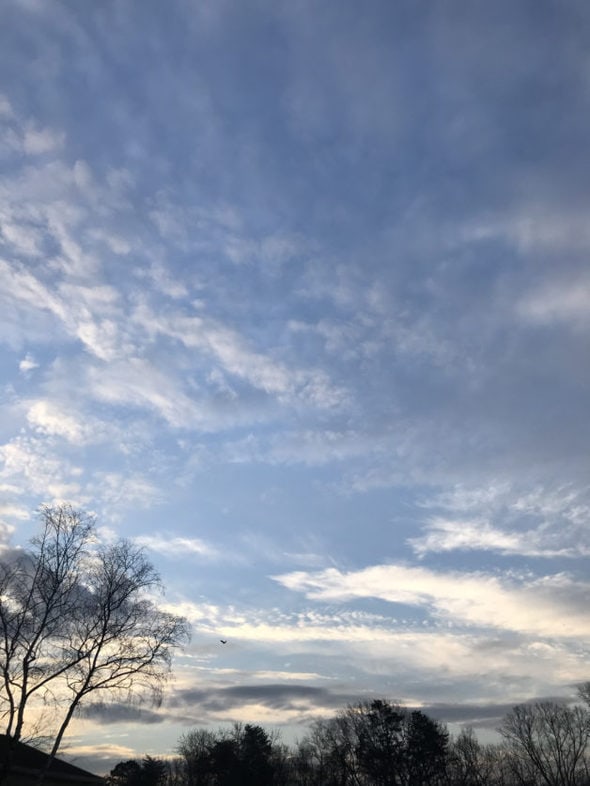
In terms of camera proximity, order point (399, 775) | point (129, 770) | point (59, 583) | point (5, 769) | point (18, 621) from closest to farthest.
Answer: point (5, 769)
point (18, 621)
point (59, 583)
point (399, 775)
point (129, 770)

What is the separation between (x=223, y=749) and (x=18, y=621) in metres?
70.6

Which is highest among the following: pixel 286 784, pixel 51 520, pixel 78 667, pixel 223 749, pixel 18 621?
pixel 51 520

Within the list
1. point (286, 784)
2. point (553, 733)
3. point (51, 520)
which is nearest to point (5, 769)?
point (51, 520)

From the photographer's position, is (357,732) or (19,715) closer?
(19,715)

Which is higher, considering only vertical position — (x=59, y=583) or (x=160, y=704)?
(x=59, y=583)

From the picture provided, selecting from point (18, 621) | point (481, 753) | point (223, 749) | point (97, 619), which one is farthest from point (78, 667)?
point (481, 753)

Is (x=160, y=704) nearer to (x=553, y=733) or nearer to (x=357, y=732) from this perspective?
(x=357, y=732)

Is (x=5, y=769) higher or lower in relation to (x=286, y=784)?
A: higher

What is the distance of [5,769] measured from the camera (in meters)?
25.4

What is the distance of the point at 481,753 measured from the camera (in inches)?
3903

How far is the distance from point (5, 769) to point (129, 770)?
8377 centimetres

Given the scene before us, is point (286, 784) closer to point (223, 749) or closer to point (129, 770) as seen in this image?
point (223, 749)

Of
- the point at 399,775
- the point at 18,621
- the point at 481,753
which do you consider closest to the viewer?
the point at 18,621

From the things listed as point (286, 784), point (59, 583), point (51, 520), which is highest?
point (51, 520)
